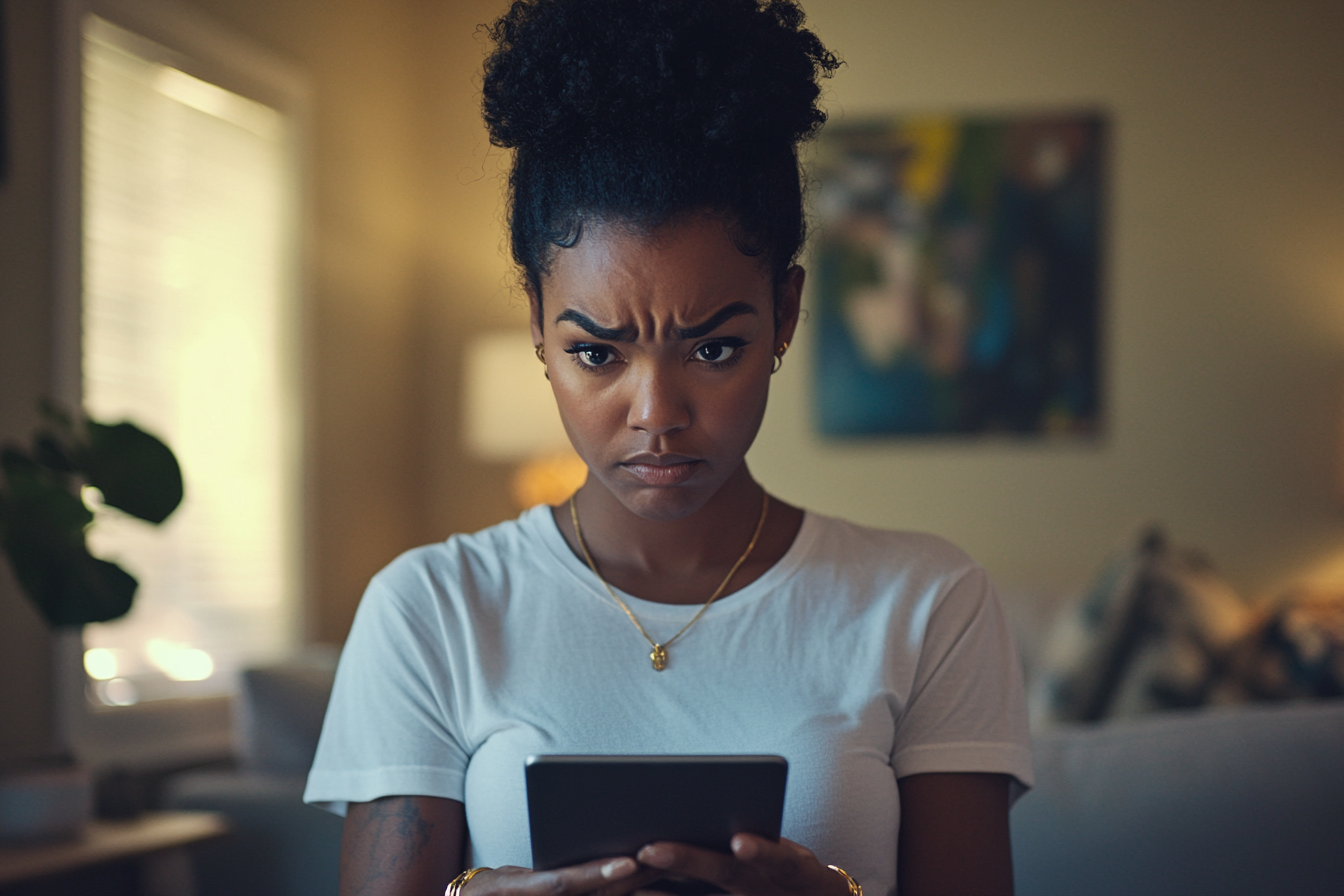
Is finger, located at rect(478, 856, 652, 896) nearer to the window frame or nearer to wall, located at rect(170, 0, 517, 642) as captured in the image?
the window frame

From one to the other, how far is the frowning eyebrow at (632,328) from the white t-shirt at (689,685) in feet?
0.78

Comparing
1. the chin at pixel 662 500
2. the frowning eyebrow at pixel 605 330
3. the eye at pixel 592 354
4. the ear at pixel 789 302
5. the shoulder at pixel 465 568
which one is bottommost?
the shoulder at pixel 465 568

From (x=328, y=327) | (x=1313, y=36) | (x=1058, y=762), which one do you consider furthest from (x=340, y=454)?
(x=1313, y=36)

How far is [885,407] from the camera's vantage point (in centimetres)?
405

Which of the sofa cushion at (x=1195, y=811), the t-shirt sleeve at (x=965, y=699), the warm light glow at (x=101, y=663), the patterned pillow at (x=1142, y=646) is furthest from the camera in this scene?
the warm light glow at (x=101, y=663)

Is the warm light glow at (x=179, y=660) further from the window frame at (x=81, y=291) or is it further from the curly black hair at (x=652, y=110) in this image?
the curly black hair at (x=652, y=110)

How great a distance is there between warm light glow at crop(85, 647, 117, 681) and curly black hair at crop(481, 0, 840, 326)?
2.14 m

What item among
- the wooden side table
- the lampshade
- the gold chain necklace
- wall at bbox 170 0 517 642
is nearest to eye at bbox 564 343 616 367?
the gold chain necklace

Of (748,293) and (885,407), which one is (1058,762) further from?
(885,407)

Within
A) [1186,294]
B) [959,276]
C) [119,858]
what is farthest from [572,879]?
[1186,294]

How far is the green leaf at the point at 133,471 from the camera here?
65.8 inches

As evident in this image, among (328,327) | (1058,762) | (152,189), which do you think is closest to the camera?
(1058,762)

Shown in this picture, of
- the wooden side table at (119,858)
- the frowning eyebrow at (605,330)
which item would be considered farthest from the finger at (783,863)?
the wooden side table at (119,858)

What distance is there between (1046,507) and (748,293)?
3222mm
